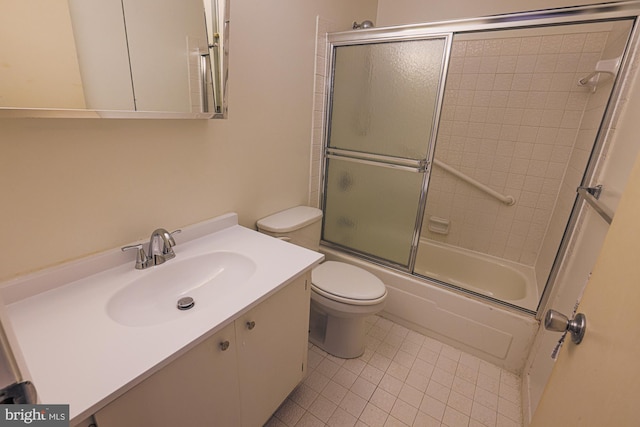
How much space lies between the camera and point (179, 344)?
29.8 inches

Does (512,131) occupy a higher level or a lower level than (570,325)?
higher

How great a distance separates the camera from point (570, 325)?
0.67 m

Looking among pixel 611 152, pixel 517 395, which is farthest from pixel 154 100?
pixel 517 395

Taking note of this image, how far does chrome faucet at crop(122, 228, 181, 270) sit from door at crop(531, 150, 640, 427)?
46.4 inches

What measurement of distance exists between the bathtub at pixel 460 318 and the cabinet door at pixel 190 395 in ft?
A: 4.09

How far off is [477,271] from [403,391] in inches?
47.7

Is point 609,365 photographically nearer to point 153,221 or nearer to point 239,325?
point 239,325

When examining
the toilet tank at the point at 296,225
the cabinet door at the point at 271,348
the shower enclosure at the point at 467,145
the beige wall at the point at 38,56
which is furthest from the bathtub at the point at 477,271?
the beige wall at the point at 38,56

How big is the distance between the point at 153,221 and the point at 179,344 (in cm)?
59

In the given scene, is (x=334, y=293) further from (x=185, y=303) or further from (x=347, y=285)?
(x=185, y=303)

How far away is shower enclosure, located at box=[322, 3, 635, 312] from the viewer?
1.66m

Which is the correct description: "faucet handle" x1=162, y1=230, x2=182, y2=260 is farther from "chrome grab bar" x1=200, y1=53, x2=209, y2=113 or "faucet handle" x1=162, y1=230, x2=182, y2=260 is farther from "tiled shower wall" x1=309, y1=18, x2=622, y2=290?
"tiled shower wall" x1=309, y1=18, x2=622, y2=290

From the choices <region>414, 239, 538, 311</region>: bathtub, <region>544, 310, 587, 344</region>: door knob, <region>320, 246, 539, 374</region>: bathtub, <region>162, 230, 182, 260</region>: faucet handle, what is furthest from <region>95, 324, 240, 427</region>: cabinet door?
<region>414, 239, 538, 311</region>: bathtub

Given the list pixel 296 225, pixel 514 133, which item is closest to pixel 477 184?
pixel 514 133
